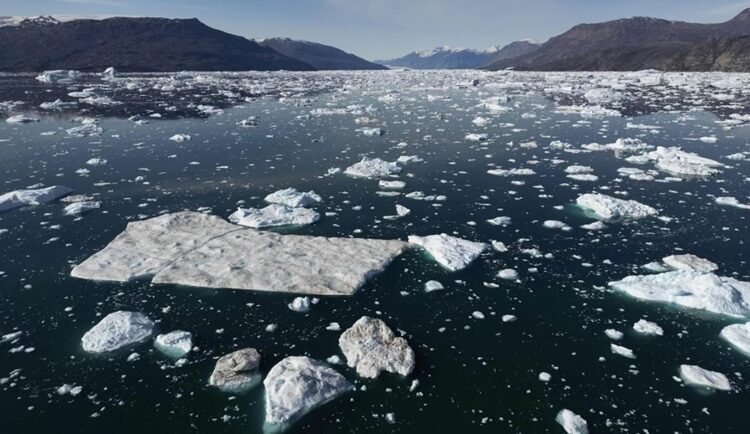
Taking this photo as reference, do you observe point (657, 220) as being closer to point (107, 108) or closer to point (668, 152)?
point (668, 152)

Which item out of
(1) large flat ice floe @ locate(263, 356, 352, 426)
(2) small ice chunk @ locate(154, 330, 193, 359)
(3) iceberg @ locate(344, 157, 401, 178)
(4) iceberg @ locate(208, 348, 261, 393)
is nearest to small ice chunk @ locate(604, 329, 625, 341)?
(1) large flat ice floe @ locate(263, 356, 352, 426)

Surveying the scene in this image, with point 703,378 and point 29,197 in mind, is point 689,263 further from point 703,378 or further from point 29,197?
point 29,197

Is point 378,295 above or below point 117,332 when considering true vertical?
below

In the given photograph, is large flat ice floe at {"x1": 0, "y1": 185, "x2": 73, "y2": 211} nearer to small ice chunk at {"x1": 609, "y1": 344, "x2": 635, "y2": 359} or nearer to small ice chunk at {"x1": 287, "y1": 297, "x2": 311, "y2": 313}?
small ice chunk at {"x1": 287, "y1": 297, "x2": 311, "y2": 313}

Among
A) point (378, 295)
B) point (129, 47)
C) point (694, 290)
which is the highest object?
point (129, 47)

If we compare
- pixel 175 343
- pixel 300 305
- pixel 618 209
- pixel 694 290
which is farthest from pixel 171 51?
pixel 694 290

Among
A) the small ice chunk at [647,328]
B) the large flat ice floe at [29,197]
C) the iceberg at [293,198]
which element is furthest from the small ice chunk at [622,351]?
the large flat ice floe at [29,197]
